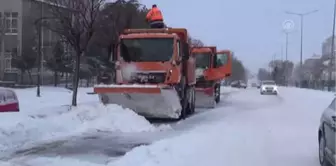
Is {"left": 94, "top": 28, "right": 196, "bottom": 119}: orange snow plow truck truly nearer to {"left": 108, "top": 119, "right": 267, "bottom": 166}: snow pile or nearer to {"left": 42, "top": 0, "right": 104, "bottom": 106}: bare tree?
{"left": 42, "top": 0, "right": 104, "bottom": 106}: bare tree

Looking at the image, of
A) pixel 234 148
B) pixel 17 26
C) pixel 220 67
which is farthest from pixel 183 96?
pixel 17 26

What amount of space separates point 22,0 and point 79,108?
169 feet

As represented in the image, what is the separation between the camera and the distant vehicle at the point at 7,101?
49.4 feet

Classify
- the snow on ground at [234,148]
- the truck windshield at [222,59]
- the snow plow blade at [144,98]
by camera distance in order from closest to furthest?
the snow on ground at [234,148], the snow plow blade at [144,98], the truck windshield at [222,59]

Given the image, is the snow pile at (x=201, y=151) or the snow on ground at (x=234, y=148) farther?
the snow on ground at (x=234, y=148)

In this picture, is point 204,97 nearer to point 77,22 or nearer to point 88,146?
point 77,22

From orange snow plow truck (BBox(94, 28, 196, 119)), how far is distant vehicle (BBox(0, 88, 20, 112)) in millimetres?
2606

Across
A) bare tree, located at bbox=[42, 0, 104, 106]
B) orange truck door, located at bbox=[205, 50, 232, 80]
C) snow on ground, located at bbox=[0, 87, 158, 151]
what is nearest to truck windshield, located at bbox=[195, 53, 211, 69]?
orange truck door, located at bbox=[205, 50, 232, 80]

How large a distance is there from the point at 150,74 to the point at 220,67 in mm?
12890

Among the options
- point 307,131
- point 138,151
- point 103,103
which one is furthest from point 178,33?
point 138,151

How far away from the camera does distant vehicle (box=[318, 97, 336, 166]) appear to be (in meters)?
8.22

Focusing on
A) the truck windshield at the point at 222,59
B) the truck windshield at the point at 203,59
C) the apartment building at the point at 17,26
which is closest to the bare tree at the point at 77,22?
the truck windshield at the point at 203,59

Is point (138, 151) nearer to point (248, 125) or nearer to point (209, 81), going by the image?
point (248, 125)

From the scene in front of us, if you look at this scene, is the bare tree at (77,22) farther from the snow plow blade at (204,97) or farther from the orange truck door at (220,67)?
the orange truck door at (220,67)
